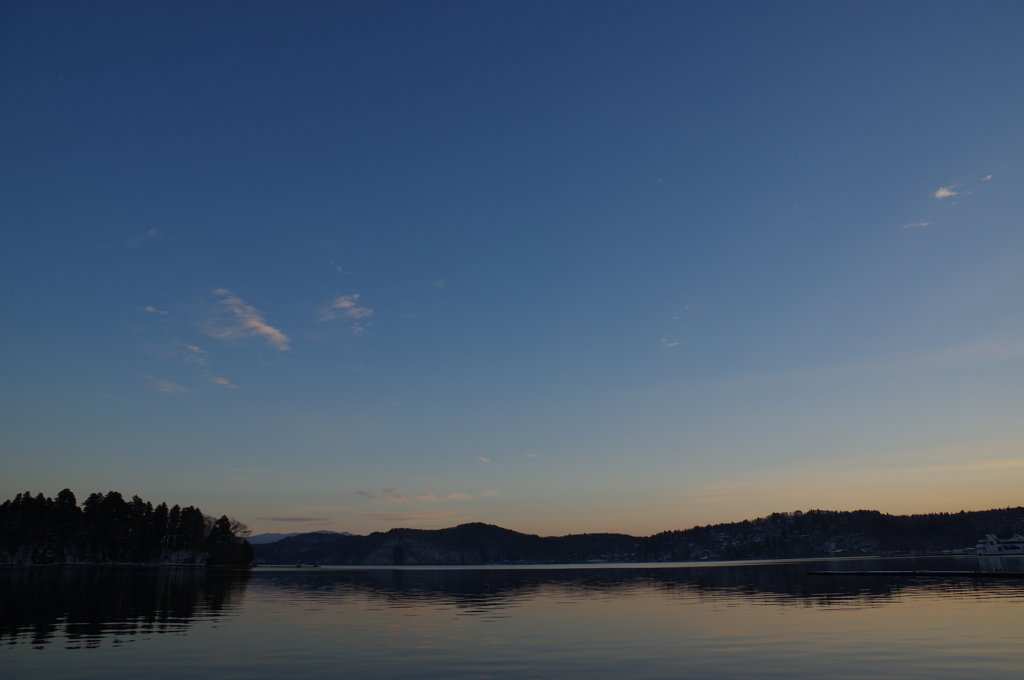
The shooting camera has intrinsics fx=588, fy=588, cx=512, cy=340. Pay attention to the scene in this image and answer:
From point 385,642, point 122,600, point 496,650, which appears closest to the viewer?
point 496,650

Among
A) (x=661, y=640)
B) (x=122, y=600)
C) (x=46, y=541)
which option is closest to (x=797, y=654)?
(x=661, y=640)

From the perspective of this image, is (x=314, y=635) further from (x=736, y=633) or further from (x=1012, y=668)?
(x=1012, y=668)

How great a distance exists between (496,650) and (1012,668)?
23.0 meters

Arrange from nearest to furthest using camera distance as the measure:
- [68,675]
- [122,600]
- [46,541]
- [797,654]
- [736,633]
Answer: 1. [68,675]
2. [797,654]
3. [736,633]
4. [122,600]
5. [46,541]

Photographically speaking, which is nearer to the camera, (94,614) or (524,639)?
Result: (524,639)

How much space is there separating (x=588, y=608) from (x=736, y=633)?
Result: 23.7 m

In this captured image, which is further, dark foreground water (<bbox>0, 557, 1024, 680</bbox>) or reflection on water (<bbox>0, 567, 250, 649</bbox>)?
reflection on water (<bbox>0, 567, 250, 649</bbox>)

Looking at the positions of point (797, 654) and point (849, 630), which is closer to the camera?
point (797, 654)

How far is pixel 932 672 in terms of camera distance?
2436cm

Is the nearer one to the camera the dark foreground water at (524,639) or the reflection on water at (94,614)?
the dark foreground water at (524,639)

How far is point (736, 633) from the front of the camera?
121 feet

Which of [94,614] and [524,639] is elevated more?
[524,639]

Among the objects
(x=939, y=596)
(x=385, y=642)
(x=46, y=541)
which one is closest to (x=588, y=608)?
(x=385, y=642)

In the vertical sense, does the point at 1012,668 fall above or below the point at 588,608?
above
